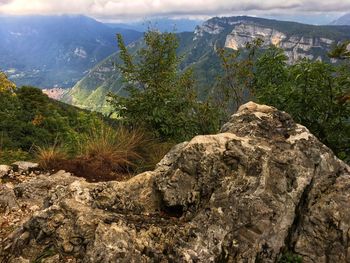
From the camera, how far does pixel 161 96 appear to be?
1348 centimetres

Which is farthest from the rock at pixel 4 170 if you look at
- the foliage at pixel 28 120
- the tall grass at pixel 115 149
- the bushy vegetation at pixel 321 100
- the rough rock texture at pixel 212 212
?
the foliage at pixel 28 120

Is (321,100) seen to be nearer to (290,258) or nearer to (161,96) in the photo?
(290,258)

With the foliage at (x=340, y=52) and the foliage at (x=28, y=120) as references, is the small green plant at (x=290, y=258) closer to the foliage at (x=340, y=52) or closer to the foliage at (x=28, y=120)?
the foliage at (x=340, y=52)

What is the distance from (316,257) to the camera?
5375 millimetres

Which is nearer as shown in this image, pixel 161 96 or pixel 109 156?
pixel 109 156

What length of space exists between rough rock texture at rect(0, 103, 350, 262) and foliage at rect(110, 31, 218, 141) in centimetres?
653

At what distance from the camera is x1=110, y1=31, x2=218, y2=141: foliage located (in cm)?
1317

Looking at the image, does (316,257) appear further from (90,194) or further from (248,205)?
(90,194)

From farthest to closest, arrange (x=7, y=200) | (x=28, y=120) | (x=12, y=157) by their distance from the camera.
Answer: (x=28, y=120) → (x=12, y=157) → (x=7, y=200)

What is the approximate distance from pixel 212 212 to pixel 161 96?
843 centimetres

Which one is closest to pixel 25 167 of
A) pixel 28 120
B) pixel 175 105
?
pixel 175 105

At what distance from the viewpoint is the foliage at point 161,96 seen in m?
13.2

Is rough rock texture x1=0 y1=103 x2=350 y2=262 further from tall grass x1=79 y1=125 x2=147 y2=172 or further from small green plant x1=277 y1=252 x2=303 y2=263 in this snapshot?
tall grass x1=79 y1=125 x2=147 y2=172

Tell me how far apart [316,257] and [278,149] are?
1.81 metres
